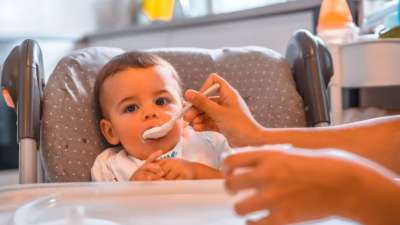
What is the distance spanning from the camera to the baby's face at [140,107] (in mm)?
1062

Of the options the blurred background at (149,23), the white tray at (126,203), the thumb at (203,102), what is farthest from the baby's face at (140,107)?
the blurred background at (149,23)

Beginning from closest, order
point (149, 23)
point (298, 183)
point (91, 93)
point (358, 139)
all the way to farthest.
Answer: point (298, 183)
point (358, 139)
point (91, 93)
point (149, 23)

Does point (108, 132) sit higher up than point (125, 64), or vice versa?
point (125, 64)

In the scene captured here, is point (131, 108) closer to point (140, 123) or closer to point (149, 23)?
point (140, 123)

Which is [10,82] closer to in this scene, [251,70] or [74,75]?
[74,75]

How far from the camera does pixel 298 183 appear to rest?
0.43 metres

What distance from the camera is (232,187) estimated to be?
0.44 m

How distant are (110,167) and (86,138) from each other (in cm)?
9

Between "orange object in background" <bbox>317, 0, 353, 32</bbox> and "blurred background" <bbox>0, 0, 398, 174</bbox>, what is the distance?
0.21 meters

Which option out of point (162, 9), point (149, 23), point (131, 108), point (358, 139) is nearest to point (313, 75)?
point (358, 139)

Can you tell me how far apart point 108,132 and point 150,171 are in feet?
0.58

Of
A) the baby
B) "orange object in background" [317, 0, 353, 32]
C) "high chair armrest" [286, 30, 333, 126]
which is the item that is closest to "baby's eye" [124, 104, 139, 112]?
the baby

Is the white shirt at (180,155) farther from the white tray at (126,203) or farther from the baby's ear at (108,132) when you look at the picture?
the white tray at (126,203)

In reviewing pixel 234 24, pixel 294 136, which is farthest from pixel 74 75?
pixel 234 24
